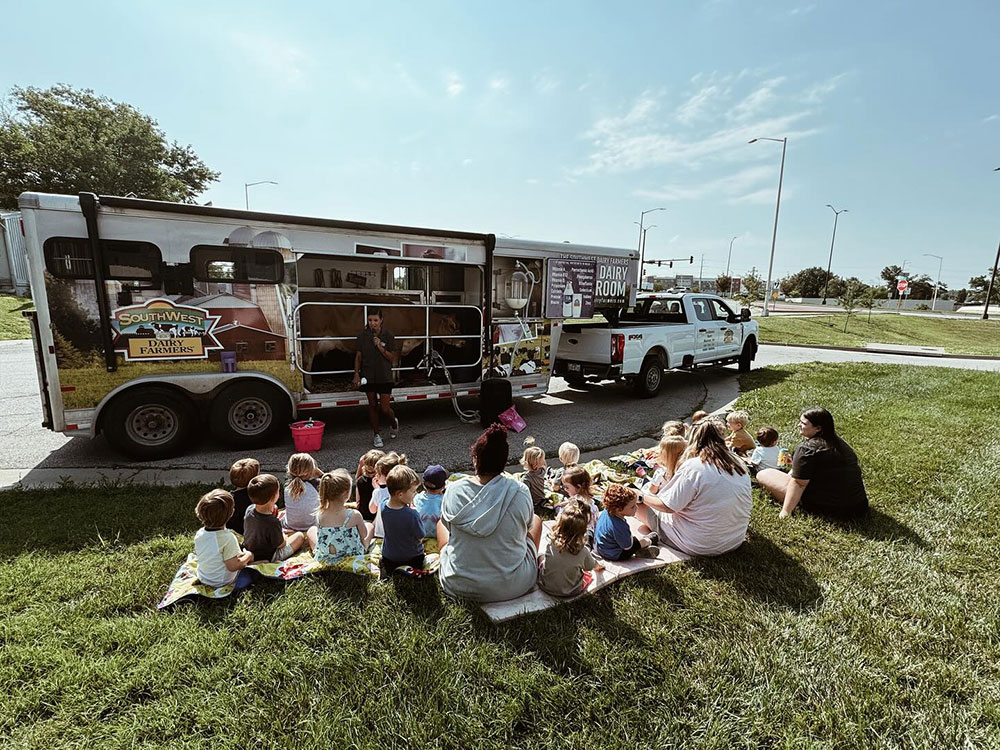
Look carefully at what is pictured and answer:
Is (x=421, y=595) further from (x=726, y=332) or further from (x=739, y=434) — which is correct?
(x=726, y=332)

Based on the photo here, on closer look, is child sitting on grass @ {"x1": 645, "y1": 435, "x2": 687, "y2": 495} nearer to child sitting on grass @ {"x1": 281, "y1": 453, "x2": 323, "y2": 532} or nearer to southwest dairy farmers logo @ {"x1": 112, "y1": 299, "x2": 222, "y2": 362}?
child sitting on grass @ {"x1": 281, "y1": 453, "x2": 323, "y2": 532}

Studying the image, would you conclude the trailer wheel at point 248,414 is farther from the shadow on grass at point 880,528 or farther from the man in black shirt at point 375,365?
the shadow on grass at point 880,528

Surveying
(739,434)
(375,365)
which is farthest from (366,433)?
(739,434)

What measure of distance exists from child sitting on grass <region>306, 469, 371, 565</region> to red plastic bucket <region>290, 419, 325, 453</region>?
2865mm

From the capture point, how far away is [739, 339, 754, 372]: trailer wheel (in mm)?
13461

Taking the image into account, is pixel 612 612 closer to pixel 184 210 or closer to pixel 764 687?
pixel 764 687

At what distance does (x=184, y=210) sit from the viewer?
571 cm

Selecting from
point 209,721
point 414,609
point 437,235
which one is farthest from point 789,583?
point 437,235

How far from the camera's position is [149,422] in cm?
611

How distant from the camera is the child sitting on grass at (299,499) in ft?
13.0

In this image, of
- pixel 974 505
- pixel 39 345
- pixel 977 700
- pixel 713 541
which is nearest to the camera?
pixel 977 700

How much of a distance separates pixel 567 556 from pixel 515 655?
2.27 feet

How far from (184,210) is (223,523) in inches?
163

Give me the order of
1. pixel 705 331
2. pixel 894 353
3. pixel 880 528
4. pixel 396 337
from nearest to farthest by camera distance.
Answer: pixel 880 528
pixel 396 337
pixel 705 331
pixel 894 353
